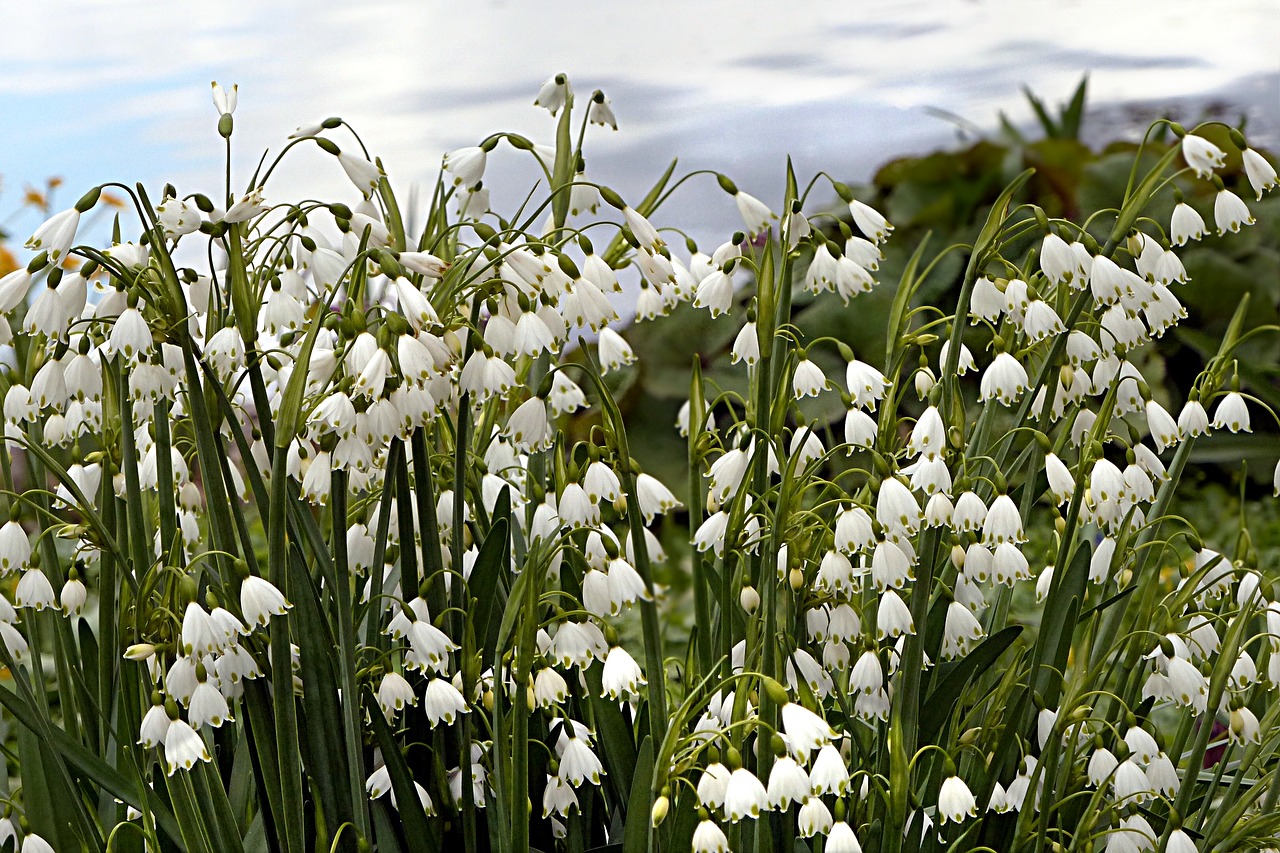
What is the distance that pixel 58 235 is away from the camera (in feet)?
2.61

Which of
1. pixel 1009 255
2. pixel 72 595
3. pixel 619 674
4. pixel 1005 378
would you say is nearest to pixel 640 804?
pixel 619 674

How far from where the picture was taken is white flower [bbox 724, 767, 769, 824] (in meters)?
0.71

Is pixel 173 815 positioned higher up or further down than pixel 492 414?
further down

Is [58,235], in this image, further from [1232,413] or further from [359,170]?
[1232,413]

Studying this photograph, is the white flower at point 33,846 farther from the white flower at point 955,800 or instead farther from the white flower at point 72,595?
the white flower at point 955,800

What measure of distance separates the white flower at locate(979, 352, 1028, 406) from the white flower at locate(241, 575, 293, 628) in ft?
1.79

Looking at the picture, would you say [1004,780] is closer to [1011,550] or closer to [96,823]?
[1011,550]

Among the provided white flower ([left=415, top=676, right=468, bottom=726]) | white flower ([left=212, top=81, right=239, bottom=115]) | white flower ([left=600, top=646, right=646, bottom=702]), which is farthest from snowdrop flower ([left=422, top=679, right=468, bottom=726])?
white flower ([left=212, top=81, right=239, bottom=115])

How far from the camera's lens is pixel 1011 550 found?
0.95 m

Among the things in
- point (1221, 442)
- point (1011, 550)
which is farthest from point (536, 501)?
point (1221, 442)

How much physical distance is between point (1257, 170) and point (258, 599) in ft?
2.66

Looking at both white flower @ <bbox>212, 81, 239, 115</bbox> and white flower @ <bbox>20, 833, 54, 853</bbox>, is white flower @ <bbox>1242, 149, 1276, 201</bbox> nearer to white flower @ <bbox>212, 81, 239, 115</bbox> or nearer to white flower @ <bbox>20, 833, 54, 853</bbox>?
white flower @ <bbox>212, 81, 239, 115</bbox>

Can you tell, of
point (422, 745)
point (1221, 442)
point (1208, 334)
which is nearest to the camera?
point (422, 745)

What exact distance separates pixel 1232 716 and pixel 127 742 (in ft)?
3.07
